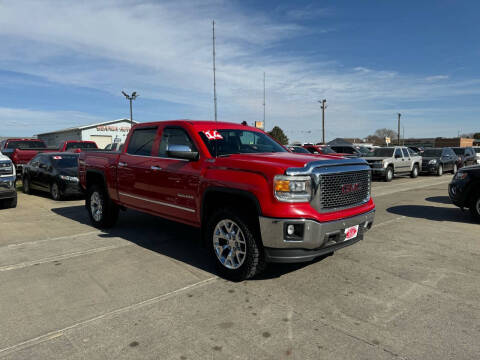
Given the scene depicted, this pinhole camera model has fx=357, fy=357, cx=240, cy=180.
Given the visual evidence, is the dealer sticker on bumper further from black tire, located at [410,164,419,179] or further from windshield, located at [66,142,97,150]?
windshield, located at [66,142,97,150]

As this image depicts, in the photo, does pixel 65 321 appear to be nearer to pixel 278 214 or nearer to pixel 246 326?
pixel 246 326

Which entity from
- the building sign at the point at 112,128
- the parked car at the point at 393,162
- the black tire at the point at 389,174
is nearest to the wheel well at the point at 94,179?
the parked car at the point at 393,162

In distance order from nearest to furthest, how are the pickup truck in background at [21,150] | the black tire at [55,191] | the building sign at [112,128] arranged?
the black tire at [55,191]
the pickup truck in background at [21,150]
the building sign at [112,128]

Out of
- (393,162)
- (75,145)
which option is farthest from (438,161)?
(75,145)

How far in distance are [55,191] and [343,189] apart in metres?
9.09

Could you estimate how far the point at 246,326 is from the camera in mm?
3107

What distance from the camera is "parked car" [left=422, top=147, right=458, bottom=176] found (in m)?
19.5

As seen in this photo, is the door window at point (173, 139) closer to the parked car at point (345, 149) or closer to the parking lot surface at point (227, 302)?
the parking lot surface at point (227, 302)

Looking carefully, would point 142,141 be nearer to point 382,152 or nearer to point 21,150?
point 21,150

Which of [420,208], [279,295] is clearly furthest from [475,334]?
[420,208]

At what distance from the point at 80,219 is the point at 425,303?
6724mm

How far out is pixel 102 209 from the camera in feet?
21.6

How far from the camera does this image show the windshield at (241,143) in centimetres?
471

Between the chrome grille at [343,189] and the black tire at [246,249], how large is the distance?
2.61ft
